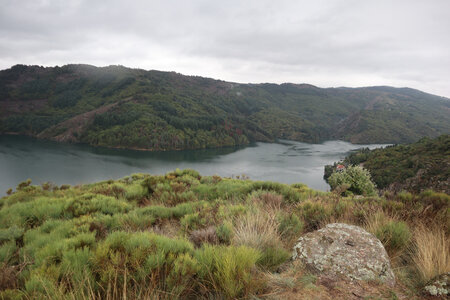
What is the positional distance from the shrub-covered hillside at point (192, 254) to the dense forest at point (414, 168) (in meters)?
40.3

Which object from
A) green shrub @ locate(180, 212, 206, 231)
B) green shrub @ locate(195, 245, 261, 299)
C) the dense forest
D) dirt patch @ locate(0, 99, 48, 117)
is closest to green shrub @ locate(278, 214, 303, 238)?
green shrub @ locate(180, 212, 206, 231)

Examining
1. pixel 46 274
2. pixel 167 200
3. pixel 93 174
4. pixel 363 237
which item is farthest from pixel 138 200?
pixel 93 174

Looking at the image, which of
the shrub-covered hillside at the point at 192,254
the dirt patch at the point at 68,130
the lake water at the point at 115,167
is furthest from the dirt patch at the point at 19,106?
the shrub-covered hillside at the point at 192,254

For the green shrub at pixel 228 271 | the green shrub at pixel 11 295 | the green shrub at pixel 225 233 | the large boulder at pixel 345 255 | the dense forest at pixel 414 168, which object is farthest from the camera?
A: the dense forest at pixel 414 168

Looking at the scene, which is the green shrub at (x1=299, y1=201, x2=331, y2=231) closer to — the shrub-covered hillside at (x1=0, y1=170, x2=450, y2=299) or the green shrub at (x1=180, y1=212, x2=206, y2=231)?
the shrub-covered hillside at (x1=0, y1=170, x2=450, y2=299)

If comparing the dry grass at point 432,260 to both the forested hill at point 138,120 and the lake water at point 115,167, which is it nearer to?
the lake water at point 115,167

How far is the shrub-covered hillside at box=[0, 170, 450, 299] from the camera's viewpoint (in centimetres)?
208

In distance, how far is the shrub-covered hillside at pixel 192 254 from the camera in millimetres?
2084

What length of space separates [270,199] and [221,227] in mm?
2606

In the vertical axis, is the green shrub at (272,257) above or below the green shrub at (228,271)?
below

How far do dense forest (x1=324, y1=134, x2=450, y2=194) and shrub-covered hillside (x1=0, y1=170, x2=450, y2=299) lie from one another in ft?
132

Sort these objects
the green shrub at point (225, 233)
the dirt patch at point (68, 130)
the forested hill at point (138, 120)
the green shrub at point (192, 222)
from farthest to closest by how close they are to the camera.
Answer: the forested hill at point (138, 120) < the dirt patch at point (68, 130) < the green shrub at point (192, 222) < the green shrub at point (225, 233)

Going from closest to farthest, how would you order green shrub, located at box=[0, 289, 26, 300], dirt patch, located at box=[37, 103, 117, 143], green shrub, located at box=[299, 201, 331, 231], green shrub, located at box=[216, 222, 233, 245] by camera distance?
green shrub, located at box=[0, 289, 26, 300]
green shrub, located at box=[216, 222, 233, 245]
green shrub, located at box=[299, 201, 331, 231]
dirt patch, located at box=[37, 103, 117, 143]

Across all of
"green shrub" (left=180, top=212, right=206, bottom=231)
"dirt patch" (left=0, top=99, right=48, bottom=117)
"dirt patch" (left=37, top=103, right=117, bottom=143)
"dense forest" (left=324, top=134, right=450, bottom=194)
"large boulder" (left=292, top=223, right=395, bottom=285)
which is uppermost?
"dirt patch" (left=0, top=99, right=48, bottom=117)
